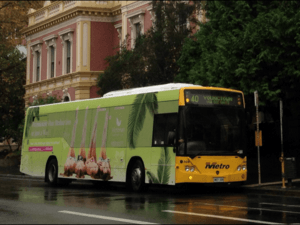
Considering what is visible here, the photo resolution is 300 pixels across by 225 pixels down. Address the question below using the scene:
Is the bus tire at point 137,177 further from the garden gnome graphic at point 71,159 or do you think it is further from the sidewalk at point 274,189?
the garden gnome graphic at point 71,159

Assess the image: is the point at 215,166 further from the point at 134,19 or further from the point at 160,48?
the point at 134,19

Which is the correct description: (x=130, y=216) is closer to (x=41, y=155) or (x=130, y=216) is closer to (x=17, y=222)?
(x=17, y=222)

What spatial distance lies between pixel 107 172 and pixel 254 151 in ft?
40.6

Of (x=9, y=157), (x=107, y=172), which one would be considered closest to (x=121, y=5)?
(x=9, y=157)

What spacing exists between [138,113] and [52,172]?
6104mm

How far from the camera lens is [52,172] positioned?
2356 centimetres

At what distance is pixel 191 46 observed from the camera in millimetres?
26906

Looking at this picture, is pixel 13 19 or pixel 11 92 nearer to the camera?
pixel 13 19

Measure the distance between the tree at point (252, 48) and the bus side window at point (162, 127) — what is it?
18.7 ft

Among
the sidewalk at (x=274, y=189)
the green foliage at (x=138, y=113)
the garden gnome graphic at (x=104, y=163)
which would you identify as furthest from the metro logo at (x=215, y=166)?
the garden gnome graphic at (x=104, y=163)

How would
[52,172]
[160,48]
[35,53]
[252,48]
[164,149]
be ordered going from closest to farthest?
[164,149] < [252,48] < [52,172] < [160,48] < [35,53]

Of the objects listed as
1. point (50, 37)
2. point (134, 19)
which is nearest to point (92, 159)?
point (134, 19)

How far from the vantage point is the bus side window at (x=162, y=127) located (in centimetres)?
1755

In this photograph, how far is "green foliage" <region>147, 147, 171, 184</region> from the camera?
17422mm
